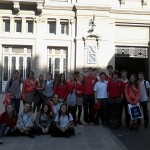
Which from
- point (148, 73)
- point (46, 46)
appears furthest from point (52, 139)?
point (148, 73)

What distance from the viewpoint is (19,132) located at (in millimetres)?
9438

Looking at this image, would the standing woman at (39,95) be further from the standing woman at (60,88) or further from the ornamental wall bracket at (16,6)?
the ornamental wall bracket at (16,6)

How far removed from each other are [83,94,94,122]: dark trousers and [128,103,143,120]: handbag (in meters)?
1.40

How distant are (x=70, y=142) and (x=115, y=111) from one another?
2597 mm

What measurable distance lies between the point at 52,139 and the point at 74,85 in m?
2.62

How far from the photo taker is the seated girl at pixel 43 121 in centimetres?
967

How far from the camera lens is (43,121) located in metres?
9.85

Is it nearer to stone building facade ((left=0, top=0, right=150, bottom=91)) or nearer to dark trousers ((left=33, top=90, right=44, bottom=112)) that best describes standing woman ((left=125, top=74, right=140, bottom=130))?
dark trousers ((left=33, top=90, right=44, bottom=112))

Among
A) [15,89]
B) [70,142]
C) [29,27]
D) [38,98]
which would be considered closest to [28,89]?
[15,89]

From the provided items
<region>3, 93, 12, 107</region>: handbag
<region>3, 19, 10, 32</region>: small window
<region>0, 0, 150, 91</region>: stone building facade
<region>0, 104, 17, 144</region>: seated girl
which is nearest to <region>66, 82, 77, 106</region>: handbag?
<region>3, 93, 12, 107</region>: handbag

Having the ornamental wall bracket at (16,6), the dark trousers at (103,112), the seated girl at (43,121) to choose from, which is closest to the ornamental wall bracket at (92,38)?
the ornamental wall bracket at (16,6)

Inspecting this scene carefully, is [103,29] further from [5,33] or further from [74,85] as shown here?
[74,85]

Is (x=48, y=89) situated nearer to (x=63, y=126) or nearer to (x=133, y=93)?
(x=63, y=126)

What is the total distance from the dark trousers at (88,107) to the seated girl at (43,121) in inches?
66.1
